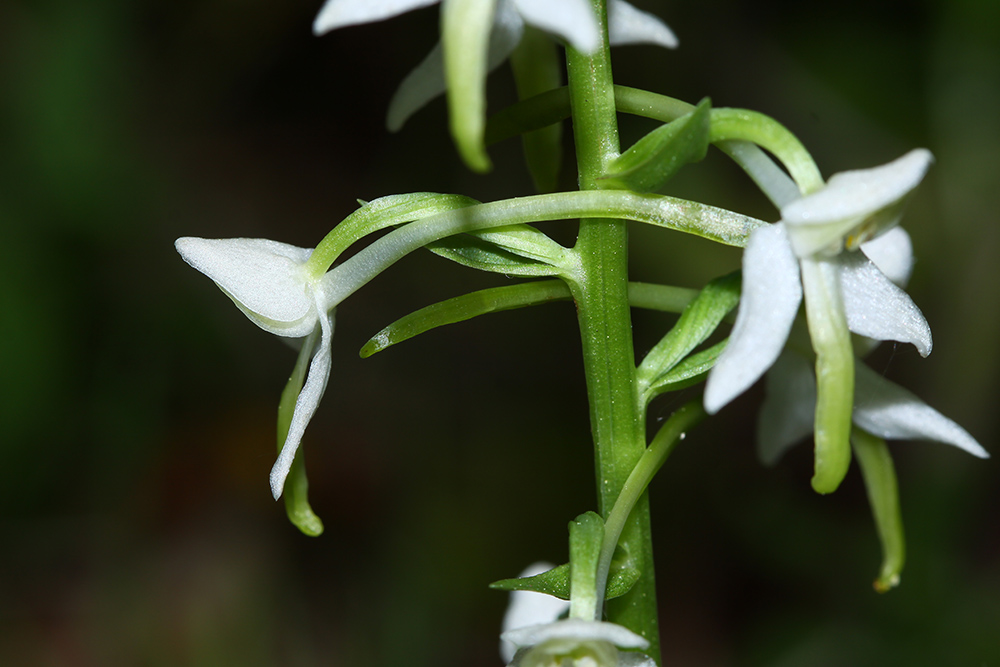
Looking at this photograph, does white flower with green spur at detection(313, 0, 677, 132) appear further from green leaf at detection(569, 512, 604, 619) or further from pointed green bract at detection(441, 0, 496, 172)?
green leaf at detection(569, 512, 604, 619)

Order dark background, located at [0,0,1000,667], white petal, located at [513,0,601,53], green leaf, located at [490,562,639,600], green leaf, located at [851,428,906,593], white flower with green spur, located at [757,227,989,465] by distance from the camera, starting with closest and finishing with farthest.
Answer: white petal, located at [513,0,601,53] → green leaf, located at [490,562,639,600] → white flower with green spur, located at [757,227,989,465] → green leaf, located at [851,428,906,593] → dark background, located at [0,0,1000,667]

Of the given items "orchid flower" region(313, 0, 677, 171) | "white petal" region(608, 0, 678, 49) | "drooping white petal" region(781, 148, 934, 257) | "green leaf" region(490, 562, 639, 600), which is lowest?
"green leaf" region(490, 562, 639, 600)

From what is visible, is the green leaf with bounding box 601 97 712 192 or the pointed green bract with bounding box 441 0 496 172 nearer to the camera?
the pointed green bract with bounding box 441 0 496 172

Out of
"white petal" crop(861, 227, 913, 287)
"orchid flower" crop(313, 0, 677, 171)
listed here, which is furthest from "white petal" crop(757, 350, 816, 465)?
"orchid flower" crop(313, 0, 677, 171)

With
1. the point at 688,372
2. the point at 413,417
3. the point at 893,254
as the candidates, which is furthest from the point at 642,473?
the point at 413,417

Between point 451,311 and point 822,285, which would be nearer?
point 822,285

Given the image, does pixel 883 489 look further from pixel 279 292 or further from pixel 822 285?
pixel 279 292

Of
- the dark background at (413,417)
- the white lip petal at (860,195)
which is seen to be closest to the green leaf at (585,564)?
the white lip petal at (860,195)
